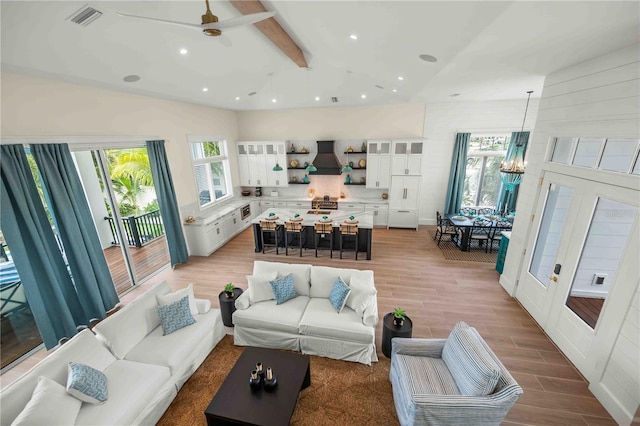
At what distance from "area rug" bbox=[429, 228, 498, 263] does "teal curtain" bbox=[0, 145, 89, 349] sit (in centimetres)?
711

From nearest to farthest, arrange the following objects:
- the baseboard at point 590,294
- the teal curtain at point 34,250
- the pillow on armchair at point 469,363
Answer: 1. the pillow on armchair at point 469,363
2. the baseboard at point 590,294
3. the teal curtain at point 34,250

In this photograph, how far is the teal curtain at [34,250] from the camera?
3176 millimetres

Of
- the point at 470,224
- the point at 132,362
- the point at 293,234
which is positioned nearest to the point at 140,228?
the point at 293,234

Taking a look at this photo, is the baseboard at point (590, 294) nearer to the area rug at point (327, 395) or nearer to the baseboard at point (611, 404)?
the baseboard at point (611, 404)

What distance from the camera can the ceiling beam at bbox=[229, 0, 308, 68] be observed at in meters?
2.90

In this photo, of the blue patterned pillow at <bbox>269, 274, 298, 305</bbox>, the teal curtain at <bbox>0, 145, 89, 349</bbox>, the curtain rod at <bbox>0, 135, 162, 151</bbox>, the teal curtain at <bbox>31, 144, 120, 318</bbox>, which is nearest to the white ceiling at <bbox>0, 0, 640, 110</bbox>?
the curtain rod at <bbox>0, 135, 162, 151</bbox>

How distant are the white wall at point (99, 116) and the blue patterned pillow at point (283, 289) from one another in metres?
3.69

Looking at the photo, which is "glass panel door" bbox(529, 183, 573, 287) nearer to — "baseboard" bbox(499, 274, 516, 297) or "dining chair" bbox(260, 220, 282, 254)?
"baseboard" bbox(499, 274, 516, 297)

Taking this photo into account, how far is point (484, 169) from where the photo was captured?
7.84 m

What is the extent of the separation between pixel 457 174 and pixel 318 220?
445cm

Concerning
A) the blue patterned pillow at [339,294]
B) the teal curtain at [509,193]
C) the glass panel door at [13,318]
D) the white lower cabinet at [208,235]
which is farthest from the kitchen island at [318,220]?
the teal curtain at [509,193]

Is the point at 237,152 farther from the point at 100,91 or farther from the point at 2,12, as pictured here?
the point at 2,12

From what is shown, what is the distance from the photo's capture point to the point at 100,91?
4.27 metres

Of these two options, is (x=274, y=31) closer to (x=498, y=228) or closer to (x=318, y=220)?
(x=318, y=220)
